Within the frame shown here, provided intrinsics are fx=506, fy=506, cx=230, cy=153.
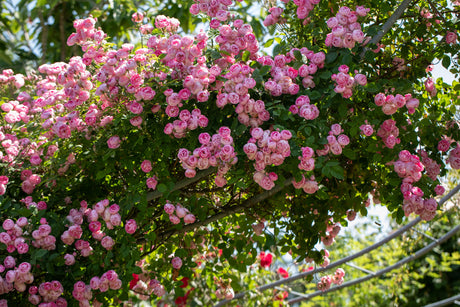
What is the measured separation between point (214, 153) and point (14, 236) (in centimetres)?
91

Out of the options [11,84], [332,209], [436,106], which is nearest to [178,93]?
[332,209]

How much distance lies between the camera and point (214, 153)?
6.33 feet

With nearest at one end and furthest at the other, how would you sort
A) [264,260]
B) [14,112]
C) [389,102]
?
[389,102]
[14,112]
[264,260]

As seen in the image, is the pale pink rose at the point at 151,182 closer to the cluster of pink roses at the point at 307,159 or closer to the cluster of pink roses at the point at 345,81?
the cluster of pink roses at the point at 307,159

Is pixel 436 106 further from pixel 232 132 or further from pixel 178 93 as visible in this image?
pixel 178 93

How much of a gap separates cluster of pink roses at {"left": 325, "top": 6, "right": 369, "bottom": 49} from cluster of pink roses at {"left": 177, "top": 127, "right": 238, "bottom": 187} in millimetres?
614

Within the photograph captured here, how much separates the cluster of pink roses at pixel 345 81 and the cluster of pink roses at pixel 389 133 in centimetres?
21

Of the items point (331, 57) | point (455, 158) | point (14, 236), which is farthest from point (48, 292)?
point (455, 158)

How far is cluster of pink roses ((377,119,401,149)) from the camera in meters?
2.04

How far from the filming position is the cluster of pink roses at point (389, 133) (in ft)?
6.68

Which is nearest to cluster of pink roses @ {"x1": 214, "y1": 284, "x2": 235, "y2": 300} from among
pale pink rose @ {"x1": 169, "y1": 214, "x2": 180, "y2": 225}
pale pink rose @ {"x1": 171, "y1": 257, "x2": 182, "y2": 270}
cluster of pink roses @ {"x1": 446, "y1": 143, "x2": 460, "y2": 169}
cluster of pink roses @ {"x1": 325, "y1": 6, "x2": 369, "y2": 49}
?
pale pink rose @ {"x1": 171, "y1": 257, "x2": 182, "y2": 270}

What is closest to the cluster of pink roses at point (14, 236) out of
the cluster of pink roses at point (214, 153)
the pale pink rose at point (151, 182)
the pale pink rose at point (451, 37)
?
the pale pink rose at point (151, 182)

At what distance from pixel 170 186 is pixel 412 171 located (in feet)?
3.21

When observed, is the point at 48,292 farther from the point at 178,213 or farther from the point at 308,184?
the point at 308,184
